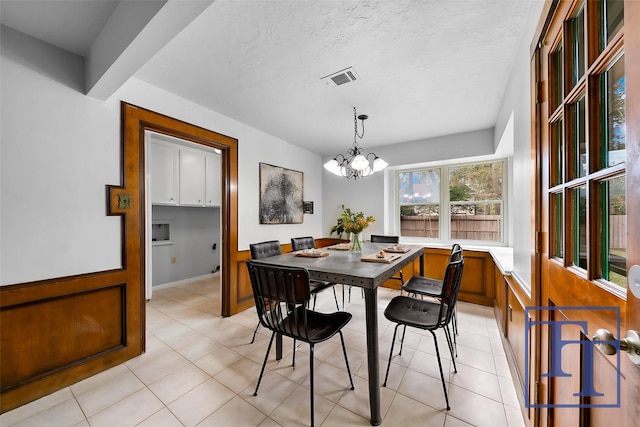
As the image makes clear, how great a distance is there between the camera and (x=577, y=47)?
Result: 873mm

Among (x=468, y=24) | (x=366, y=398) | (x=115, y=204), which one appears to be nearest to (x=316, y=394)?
(x=366, y=398)

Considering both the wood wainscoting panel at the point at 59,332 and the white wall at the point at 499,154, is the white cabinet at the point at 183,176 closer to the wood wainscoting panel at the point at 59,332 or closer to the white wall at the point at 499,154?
the wood wainscoting panel at the point at 59,332

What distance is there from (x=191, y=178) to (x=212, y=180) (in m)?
0.40

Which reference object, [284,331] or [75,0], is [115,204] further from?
[284,331]

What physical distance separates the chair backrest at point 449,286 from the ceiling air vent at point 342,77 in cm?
172

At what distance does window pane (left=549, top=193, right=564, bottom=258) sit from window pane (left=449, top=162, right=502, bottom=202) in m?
3.06

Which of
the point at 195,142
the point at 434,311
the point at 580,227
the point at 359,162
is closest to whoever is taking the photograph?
the point at 580,227

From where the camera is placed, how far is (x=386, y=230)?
4348mm

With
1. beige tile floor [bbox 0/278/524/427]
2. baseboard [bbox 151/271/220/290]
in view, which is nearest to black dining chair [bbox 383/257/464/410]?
beige tile floor [bbox 0/278/524/427]

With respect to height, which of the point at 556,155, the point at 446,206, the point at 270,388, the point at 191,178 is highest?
the point at 191,178

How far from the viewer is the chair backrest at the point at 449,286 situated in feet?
5.15

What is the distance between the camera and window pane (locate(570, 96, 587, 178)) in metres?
0.82

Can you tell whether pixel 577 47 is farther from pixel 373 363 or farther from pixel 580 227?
pixel 373 363

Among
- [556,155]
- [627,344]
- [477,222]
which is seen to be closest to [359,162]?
[556,155]
